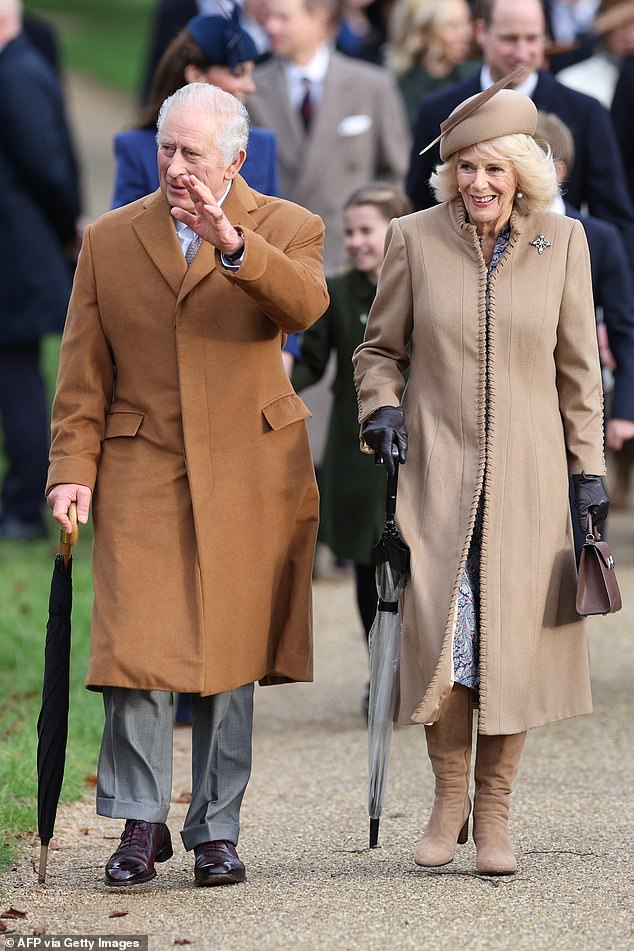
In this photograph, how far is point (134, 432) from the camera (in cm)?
477

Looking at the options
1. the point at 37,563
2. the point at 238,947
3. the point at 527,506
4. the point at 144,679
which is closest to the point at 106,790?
the point at 144,679

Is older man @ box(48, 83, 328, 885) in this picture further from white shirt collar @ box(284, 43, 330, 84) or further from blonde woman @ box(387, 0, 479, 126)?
blonde woman @ box(387, 0, 479, 126)

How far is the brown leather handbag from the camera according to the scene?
188 inches

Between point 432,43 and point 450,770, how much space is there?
495cm

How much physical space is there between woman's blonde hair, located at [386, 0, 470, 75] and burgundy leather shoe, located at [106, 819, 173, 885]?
16.8ft

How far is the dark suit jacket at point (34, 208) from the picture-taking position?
30.7 feet

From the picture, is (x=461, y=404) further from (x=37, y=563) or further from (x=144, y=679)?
(x=37, y=563)

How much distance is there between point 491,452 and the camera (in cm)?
480

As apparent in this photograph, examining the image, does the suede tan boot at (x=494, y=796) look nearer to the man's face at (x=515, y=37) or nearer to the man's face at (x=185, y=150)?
the man's face at (x=185, y=150)

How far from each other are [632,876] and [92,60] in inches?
1144

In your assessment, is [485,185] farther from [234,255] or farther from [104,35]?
[104,35]

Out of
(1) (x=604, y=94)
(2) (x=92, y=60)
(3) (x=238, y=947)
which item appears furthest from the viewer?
(2) (x=92, y=60)

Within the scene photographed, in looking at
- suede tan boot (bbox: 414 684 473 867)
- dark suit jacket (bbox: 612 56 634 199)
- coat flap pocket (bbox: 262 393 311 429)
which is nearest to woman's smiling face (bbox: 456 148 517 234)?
coat flap pocket (bbox: 262 393 311 429)
